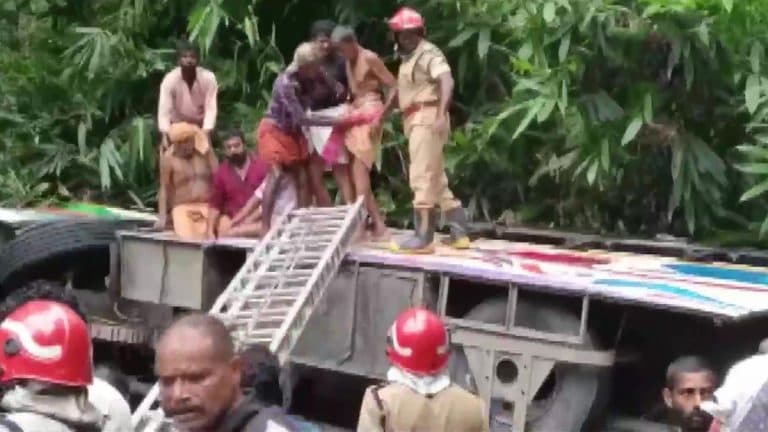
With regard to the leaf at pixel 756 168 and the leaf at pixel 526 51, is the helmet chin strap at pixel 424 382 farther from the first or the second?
the leaf at pixel 526 51

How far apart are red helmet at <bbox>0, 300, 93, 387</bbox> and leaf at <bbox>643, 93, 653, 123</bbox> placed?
6.61 metres

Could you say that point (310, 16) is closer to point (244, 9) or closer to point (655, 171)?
point (244, 9)

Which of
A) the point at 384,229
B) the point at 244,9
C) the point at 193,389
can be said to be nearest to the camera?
the point at 193,389

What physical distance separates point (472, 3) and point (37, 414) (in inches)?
322

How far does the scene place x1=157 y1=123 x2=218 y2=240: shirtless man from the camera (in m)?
9.36

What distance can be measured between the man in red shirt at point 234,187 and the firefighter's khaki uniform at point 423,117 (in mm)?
1343

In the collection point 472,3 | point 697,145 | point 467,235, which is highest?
point 472,3

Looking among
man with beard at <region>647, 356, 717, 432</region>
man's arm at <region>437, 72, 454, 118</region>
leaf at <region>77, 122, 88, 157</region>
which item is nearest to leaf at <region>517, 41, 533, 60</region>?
man's arm at <region>437, 72, 454, 118</region>

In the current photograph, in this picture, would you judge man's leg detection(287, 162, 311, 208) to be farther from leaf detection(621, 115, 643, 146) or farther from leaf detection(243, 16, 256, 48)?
leaf detection(243, 16, 256, 48)

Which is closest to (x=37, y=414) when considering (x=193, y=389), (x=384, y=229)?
(x=193, y=389)

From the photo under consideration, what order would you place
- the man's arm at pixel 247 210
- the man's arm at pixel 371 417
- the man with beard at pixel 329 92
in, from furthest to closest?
the man's arm at pixel 247 210, the man with beard at pixel 329 92, the man's arm at pixel 371 417

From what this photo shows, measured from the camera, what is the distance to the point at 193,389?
10.2ft

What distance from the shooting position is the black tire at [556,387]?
684 centimetres

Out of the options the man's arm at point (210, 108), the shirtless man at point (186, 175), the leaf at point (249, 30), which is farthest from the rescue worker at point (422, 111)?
the leaf at point (249, 30)
